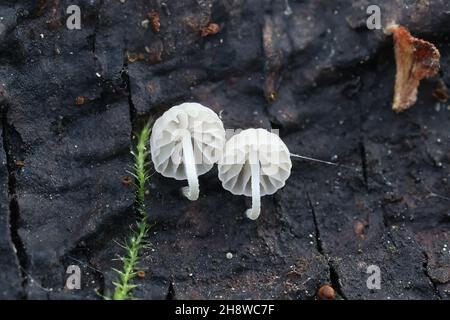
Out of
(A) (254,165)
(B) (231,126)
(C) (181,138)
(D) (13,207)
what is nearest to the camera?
(D) (13,207)

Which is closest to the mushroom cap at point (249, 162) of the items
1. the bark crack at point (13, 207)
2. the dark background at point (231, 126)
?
the dark background at point (231, 126)

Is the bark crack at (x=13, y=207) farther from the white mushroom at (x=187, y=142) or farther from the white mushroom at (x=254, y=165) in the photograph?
the white mushroom at (x=254, y=165)

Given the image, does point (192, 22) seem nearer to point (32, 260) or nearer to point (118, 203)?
point (118, 203)

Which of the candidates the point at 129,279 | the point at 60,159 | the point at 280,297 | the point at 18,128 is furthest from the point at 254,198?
the point at 18,128

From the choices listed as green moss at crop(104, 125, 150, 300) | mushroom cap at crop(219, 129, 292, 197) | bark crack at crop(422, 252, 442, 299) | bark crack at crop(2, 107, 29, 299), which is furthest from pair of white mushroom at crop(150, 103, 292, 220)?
bark crack at crop(422, 252, 442, 299)

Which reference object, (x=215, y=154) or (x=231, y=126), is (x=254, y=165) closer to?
(x=215, y=154)

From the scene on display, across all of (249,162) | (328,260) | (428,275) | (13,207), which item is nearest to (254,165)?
(249,162)

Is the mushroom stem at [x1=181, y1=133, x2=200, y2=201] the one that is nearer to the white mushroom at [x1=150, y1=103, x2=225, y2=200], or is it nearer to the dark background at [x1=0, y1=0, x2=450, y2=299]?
the white mushroom at [x1=150, y1=103, x2=225, y2=200]
